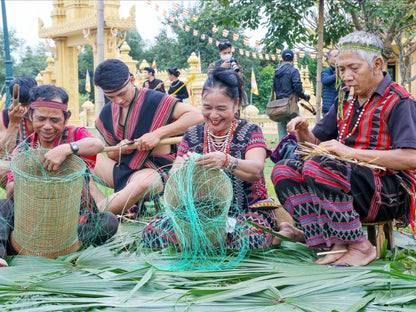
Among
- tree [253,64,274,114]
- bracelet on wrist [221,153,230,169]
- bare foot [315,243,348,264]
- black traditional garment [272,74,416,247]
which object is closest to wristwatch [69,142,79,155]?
bracelet on wrist [221,153,230,169]

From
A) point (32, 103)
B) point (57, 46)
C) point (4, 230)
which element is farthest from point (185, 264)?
point (57, 46)

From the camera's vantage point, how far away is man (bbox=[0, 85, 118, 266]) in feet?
11.1

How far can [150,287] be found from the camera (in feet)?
8.46

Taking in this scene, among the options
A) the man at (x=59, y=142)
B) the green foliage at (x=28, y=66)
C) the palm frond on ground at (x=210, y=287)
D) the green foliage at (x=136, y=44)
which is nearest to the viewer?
the palm frond on ground at (x=210, y=287)

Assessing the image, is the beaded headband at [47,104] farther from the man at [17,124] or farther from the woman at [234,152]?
the woman at [234,152]

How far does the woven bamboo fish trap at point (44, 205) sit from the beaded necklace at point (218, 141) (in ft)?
2.42

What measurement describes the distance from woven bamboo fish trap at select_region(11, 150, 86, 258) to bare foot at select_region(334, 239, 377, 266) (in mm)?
1465

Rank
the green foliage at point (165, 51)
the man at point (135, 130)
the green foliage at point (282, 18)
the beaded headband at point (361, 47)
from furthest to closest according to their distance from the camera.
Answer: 1. the green foliage at point (165, 51)
2. the green foliage at point (282, 18)
3. the man at point (135, 130)
4. the beaded headband at point (361, 47)

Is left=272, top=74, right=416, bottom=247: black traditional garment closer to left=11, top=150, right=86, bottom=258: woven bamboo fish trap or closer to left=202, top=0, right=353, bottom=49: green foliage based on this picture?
left=11, top=150, right=86, bottom=258: woven bamboo fish trap

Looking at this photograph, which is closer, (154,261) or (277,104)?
(154,261)

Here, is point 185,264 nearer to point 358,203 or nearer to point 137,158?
point 358,203

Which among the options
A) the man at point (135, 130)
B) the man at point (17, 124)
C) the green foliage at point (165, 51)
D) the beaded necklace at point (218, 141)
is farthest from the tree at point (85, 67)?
the beaded necklace at point (218, 141)

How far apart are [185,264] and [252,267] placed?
34 cm

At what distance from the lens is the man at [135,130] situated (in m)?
4.17
